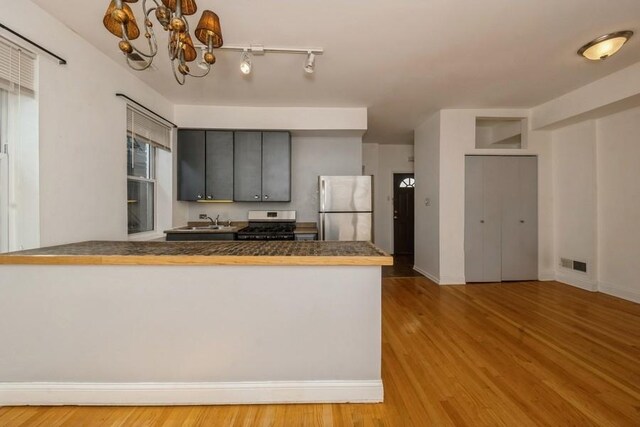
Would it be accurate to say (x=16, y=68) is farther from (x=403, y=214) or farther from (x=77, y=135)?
(x=403, y=214)

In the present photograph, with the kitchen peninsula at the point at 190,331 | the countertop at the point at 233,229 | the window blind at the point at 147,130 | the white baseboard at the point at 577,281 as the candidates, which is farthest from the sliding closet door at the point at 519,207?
the window blind at the point at 147,130

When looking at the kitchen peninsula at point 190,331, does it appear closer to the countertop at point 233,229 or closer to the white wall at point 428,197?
the countertop at point 233,229

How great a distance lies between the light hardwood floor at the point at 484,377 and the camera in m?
1.49

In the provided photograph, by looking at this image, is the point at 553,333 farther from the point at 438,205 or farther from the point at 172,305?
the point at 172,305

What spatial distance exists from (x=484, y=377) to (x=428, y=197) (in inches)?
117

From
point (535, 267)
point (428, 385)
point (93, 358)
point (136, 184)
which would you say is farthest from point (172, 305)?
point (535, 267)

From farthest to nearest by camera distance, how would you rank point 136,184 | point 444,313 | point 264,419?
1. point 136,184
2. point 444,313
3. point 264,419

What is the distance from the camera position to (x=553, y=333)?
2475mm

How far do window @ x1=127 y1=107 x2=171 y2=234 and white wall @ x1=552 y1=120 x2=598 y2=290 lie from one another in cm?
551

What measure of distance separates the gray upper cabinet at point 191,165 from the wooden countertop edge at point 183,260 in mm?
2204

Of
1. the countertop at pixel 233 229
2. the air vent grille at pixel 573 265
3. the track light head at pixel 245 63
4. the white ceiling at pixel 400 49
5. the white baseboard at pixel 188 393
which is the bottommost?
the white baseboard at pixel 188 393

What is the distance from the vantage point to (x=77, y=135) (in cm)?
215

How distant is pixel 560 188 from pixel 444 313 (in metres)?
2.86

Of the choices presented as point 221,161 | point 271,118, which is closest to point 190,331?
point 221,161
